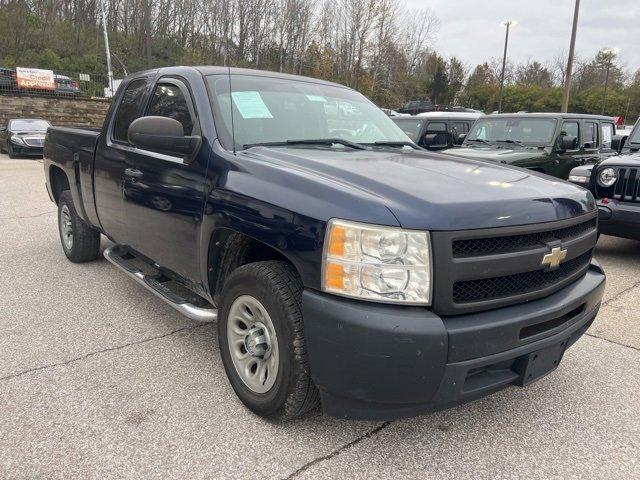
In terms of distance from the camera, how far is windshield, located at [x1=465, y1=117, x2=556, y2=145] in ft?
27.1

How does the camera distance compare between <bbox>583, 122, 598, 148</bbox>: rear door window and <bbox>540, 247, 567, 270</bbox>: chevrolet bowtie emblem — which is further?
<bbox>583, 122, 598, 148</bbox>: rear door window

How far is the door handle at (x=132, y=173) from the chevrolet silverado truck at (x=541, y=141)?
208 inches

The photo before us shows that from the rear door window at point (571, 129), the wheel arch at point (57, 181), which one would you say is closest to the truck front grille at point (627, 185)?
the rear door window at point (571, 129)

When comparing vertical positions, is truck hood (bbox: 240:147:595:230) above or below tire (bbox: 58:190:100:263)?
above

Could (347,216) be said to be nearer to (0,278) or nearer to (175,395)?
(175,395)

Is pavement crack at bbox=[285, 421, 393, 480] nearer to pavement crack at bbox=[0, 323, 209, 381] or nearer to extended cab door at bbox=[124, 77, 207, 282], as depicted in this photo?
extended cab door at bbox=[124, 77, 207, 282]

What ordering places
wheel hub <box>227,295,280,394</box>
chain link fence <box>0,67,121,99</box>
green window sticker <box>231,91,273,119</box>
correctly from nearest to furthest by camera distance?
wheel hub <box>227,295,280,394</box> < green window sticker <box>231,91,273,119</box> < chain link fence <box>0,67,121,99</box>

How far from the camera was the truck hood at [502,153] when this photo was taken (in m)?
7.38

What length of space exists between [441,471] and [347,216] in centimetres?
125

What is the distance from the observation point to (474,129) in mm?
9086

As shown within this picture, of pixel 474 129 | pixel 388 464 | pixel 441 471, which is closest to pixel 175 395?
pixel 388 464

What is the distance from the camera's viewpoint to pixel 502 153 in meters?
7.69

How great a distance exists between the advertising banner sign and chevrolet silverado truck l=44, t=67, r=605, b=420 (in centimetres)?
2371

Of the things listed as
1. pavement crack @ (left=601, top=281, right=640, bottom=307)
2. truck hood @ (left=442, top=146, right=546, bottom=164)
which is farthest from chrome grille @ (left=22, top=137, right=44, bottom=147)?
pavement crack @ (left=601, top=281, right=640, bottom=307)
